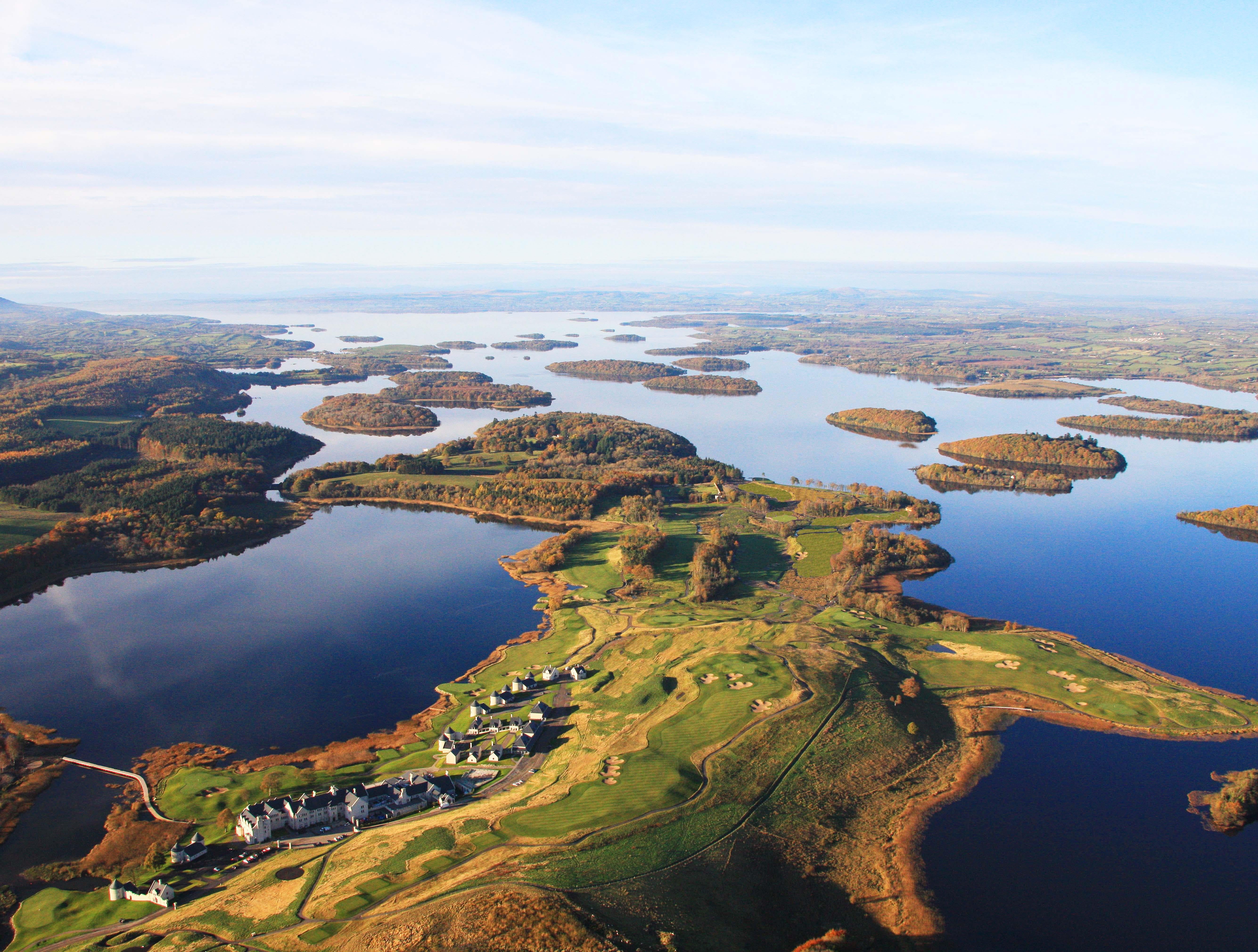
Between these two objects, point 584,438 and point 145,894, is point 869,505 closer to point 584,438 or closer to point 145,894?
point 584,438

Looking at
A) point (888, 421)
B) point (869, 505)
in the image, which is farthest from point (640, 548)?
point (888, 421)

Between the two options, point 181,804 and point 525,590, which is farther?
point 525,590

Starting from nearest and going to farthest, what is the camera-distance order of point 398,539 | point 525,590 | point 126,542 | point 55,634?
1. point 55,634
2. point 525,590
3. point 126,542
4. point 398,539

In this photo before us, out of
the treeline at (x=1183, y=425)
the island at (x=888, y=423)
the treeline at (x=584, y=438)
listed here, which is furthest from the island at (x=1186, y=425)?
the treeline at (x=584, y=438)

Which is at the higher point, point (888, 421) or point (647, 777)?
point (888, 421)

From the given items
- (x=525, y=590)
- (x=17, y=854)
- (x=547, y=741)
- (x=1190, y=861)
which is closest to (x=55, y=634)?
(x=17, y=854)

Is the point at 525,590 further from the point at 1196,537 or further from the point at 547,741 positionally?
the point at 1196,537

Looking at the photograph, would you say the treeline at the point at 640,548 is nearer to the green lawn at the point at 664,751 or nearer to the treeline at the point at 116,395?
the green lawn at the point at 664,751

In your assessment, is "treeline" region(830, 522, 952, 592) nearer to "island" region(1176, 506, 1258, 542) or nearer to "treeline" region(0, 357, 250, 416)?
"island" region(1176, 506, 1258, 542)
